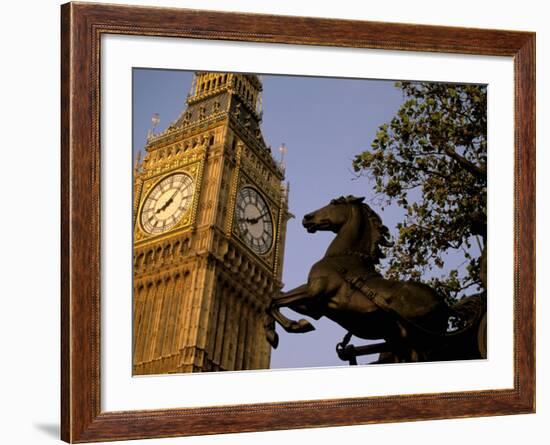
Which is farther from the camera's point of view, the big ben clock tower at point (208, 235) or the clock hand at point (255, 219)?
the clock hand at point (255, 219)

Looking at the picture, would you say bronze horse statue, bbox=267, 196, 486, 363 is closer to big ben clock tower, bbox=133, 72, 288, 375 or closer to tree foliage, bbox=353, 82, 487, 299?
tree foliage, bbox=353, 82, 487, 299

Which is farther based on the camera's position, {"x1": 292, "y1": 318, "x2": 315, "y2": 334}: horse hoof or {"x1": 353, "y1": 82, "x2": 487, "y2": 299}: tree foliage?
{"x1": 353, "y1": 82, "x2": 487, "y2": 299}: tree foliage

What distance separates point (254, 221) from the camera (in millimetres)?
6379

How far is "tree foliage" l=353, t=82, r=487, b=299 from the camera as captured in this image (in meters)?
6.79

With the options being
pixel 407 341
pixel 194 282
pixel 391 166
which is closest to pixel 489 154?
pixel 391 166

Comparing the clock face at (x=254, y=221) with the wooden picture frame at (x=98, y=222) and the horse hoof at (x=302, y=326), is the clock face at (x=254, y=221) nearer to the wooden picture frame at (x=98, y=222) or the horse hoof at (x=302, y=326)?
the horse hoof at (x=302, y=326)

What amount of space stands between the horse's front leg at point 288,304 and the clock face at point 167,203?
0.72m

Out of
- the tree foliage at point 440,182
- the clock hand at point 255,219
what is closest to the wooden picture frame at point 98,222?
the tree foliage at point 440,182

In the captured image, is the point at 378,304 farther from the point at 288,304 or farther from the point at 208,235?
the point at 208,235

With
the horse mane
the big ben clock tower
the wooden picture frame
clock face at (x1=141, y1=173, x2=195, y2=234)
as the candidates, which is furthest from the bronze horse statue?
clock face at (x1=141, y1=173, x2=195, y2=234)

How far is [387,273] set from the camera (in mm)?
6883

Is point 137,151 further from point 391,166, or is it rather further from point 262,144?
point 391,166

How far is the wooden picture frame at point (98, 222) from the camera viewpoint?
5.80 meters

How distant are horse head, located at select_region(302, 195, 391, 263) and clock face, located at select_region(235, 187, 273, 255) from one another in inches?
8.4
